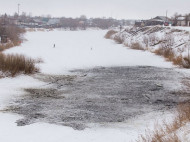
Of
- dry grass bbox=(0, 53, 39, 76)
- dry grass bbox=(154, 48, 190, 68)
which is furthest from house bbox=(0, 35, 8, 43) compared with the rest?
dry grass bbox=(0, 53, 39, 76)

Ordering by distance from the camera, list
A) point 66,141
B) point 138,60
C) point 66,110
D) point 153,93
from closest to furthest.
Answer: point 66,141 < point 66,110 < point 153,93 < point 138,60

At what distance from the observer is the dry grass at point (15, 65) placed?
18234 mm

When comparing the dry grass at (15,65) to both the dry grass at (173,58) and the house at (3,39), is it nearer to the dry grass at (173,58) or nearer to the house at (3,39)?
the dry grass at (173,58)

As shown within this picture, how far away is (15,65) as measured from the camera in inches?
736

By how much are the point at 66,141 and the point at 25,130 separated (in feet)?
5.82

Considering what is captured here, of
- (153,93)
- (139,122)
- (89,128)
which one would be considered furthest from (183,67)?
(89,128)

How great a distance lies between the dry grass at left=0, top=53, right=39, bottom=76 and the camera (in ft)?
59.8

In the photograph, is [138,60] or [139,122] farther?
[138,60]

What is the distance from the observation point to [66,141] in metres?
8.62

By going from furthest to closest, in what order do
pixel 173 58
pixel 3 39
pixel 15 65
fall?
pixel 3 39 < pixel 173 58 < pixel 15 65

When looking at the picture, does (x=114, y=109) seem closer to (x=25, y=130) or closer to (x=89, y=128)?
(x=89, y=128)

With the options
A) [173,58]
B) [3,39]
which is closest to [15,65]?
[173,58]

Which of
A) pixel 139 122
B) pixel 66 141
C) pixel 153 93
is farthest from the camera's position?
pixel 153 93

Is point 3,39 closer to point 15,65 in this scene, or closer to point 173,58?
point 15,65
